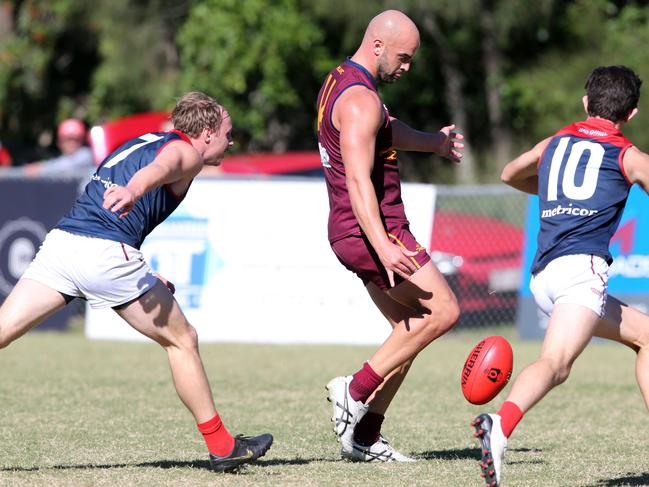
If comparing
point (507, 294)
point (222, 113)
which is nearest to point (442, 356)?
point (507, 294)

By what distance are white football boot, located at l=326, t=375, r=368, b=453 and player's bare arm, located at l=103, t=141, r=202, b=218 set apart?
1.26 meters

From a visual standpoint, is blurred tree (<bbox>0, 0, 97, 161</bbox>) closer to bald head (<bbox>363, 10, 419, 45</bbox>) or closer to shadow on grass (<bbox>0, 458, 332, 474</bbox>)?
shadow on grass (<bbox>0, 458, 332, 474</bbox>)

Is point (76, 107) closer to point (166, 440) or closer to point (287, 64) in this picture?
point (287, 64)

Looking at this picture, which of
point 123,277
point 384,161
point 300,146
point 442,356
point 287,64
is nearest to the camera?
point 123,277

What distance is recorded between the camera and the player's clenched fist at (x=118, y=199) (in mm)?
5113

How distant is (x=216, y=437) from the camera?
5746 millimetres

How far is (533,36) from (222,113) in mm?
17104

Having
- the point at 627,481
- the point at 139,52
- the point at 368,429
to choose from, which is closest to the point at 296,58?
the point at 139,52

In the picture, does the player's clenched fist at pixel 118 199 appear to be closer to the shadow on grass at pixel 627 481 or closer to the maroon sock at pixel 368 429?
the maroon sock at pixel 368 429

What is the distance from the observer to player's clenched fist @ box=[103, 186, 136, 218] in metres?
5.11

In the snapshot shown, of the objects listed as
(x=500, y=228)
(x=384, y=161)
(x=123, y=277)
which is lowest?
(x=500, y=228)

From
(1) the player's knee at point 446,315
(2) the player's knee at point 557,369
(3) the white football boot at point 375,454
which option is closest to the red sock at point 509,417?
(2) the player's knee at point 557,369

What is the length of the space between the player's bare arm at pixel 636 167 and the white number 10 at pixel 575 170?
112 mm

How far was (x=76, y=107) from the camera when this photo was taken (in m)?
24.9
